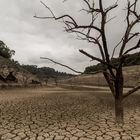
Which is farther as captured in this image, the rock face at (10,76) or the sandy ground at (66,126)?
the rock face at (10,76)

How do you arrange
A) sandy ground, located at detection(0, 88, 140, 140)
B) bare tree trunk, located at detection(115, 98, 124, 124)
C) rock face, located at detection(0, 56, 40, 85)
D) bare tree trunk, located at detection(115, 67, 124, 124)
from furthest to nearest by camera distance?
rock face, located at detection(0, 56, 40, 85) < bare tree trunk, located at detection(115, 98, 124, 124) < bare tree trunk, located at detection(115, 67, 124, 124) < sandy ground, located at detection(0, 88, 140, 140)

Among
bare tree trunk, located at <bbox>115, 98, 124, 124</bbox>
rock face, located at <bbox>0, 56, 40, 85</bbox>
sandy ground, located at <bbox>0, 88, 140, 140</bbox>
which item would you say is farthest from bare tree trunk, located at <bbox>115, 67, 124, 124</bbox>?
rock face, located at <bbox>0, 56, 40, 85</bbox>

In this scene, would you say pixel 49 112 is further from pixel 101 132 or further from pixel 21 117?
pixel 101 132

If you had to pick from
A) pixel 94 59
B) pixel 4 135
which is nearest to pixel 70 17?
pixel 94 59

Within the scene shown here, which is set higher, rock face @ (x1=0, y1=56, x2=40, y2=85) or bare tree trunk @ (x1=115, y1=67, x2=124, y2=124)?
rock face @ (x1=0, y1=56, x2=40, y2=85)

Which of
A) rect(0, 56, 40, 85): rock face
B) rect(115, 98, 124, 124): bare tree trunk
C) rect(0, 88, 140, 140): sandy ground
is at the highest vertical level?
rect(0, 56, 40, 85): rock face

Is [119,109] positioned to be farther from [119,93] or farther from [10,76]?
[10,76]

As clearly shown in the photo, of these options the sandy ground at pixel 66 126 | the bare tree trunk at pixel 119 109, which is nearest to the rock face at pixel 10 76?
the sandy ground at pixel 66 126

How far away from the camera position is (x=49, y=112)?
9164 mm

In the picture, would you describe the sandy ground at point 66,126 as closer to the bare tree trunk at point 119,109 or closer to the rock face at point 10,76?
the bare tree trunk at point 119,109

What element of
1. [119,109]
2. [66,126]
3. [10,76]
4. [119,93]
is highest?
[10,76]

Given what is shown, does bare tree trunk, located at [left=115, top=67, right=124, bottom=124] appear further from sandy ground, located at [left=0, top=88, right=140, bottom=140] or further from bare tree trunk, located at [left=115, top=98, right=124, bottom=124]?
sandy ground, located at [left=0, top=88, right=140, bottom=140]

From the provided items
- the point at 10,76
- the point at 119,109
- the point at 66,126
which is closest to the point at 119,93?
the point at 119,109

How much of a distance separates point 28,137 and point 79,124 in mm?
1939
